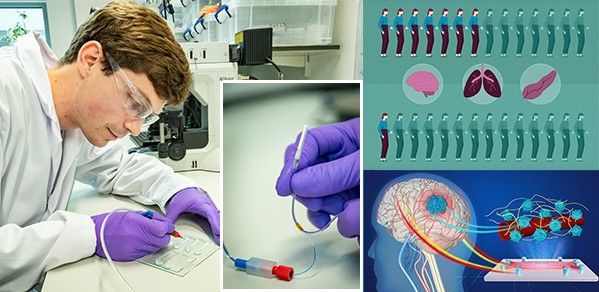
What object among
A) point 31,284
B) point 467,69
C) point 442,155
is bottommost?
point 31,284

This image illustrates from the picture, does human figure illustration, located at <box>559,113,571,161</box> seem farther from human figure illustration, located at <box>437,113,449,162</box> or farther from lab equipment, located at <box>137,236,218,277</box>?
lab equipment, located at <box>137,236,218,277</box>

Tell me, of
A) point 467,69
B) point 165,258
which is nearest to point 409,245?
point 467,69

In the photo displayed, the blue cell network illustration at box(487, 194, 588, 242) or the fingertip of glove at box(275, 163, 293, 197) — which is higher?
the fingertip of glove at box(275, 163, 293, 197)

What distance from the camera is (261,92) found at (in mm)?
639

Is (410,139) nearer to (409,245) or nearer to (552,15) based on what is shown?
(409,245)

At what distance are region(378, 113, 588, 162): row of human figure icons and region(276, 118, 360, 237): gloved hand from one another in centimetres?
5

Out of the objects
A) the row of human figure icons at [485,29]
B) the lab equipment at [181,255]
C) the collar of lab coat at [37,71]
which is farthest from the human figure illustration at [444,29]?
the collar of lab coat at [37,71]

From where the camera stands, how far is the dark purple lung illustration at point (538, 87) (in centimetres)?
63

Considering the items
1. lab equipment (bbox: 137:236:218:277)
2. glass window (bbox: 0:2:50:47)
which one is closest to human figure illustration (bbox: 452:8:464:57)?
lab equipment (bbox: 137:236:218:277)

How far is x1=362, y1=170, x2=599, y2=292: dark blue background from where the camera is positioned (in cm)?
64

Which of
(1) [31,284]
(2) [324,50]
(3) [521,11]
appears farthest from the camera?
(2) [324,50]

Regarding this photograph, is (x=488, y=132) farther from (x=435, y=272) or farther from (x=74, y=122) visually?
(x=74, y=122)

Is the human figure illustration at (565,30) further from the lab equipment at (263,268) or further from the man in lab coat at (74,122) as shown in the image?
the man in lab coat at (74,122)

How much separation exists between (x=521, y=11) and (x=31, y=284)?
39.7 inches
